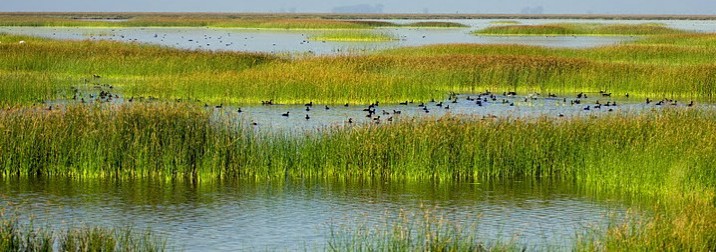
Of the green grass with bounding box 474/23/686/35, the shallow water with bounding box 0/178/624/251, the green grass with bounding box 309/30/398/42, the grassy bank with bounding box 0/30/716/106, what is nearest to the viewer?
the shallow water with bounding box 0/178/624/251

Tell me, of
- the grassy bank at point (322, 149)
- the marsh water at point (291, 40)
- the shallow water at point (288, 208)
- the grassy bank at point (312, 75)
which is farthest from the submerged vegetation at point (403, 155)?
the marsh water at point (291, 40)

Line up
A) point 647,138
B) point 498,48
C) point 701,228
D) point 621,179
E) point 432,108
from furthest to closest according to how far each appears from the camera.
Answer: point 498,48, point 432,108, point 647,138, point 621,179, point 701,228

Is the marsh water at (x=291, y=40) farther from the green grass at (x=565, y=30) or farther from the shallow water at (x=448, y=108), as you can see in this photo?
the shallow water at (x=448, y=108)

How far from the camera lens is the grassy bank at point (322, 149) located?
56.9 ft

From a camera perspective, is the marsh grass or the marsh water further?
the marsh water

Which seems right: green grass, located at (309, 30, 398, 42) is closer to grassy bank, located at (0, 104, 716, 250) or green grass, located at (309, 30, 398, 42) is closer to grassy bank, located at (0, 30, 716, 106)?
grassy bank, located at (0, 30, 716, 106)

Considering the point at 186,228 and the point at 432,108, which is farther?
the point at 432,108

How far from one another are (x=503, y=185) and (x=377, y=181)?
1933 millimetres

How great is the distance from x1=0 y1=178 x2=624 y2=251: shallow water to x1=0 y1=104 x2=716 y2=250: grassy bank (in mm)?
446

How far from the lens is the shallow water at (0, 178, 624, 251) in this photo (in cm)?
1349

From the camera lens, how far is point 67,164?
A: 17.5m

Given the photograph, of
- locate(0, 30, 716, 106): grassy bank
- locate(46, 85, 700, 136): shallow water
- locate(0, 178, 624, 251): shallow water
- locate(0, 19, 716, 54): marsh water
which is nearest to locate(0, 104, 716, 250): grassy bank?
locate(0, 178, 624, 251): shallow water

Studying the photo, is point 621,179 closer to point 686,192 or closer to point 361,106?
point 686,192

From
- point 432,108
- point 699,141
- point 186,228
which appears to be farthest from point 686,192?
point 432,108
